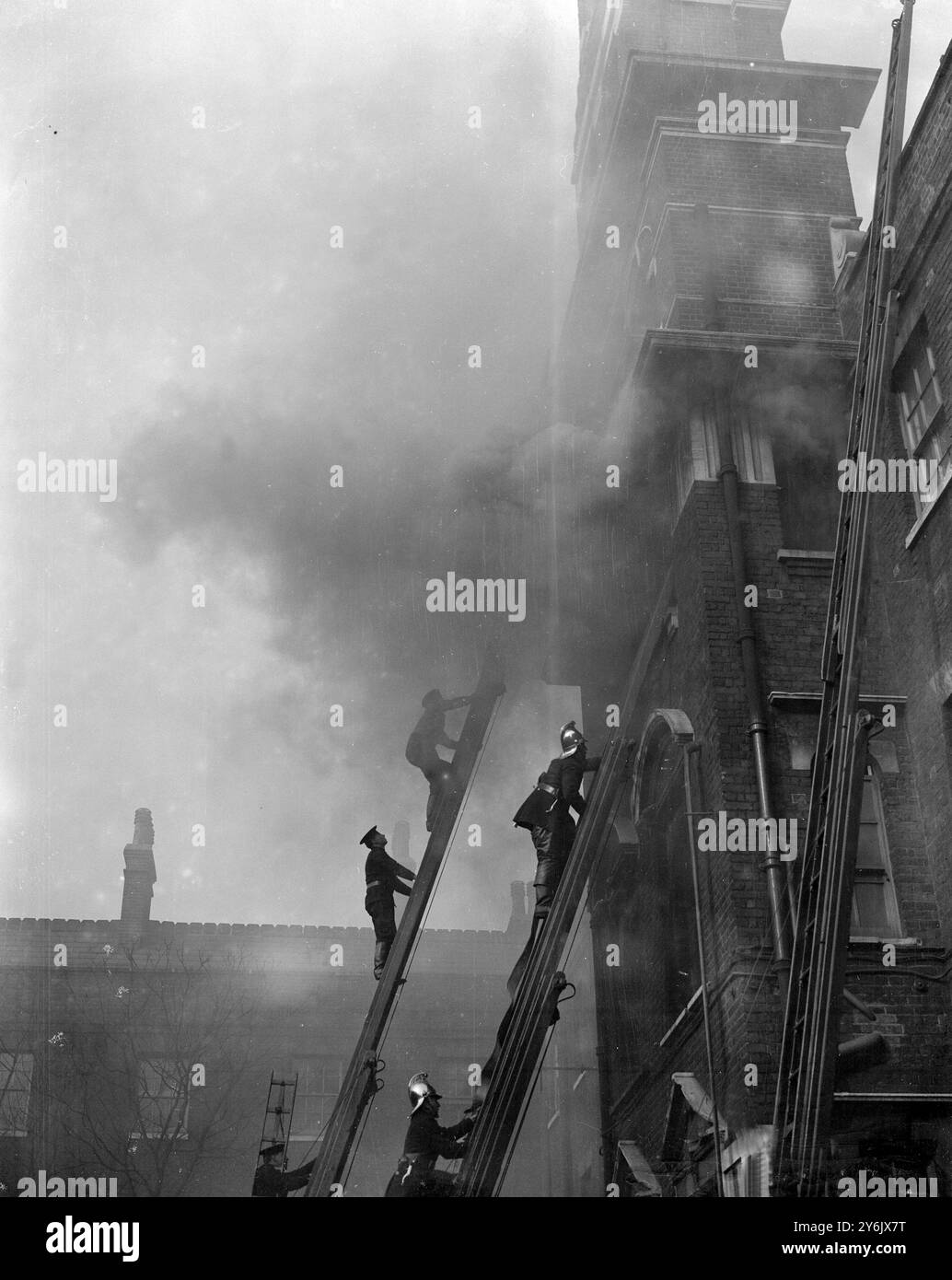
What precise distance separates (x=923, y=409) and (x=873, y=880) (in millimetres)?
3930

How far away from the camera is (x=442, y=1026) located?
83.7 ft

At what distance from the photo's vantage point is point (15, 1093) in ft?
72.0

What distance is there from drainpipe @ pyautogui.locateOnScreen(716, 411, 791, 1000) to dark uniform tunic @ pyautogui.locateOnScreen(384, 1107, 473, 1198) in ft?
8.77

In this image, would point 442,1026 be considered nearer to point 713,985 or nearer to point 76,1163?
point 76,1163

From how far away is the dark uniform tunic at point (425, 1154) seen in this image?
370 inches

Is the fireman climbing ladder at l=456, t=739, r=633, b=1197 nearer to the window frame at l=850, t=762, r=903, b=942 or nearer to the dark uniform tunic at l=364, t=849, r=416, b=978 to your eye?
the dark uniform tunic at l=364, t=849, r=416, b=978

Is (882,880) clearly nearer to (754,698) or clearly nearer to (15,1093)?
(754,698)

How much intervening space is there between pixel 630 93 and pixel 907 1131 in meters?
12.3

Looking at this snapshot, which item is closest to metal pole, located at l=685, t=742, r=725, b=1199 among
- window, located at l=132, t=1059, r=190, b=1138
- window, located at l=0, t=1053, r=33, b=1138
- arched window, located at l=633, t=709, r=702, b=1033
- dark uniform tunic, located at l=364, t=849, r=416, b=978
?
arched window, located at l=633, t=709, r=702, b=1033

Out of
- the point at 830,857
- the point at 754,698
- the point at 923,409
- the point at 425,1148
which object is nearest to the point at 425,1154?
the point at 425,1148

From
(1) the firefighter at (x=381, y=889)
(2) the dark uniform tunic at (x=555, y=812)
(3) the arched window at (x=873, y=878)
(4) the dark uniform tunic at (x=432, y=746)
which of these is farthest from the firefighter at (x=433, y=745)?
(3) the arched window at (x=873, y=878)

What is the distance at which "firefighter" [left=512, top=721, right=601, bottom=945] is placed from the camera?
1136 centimetres

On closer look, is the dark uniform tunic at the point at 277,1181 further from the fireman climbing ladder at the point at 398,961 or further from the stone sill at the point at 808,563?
the stone sill at the point at 808,563
